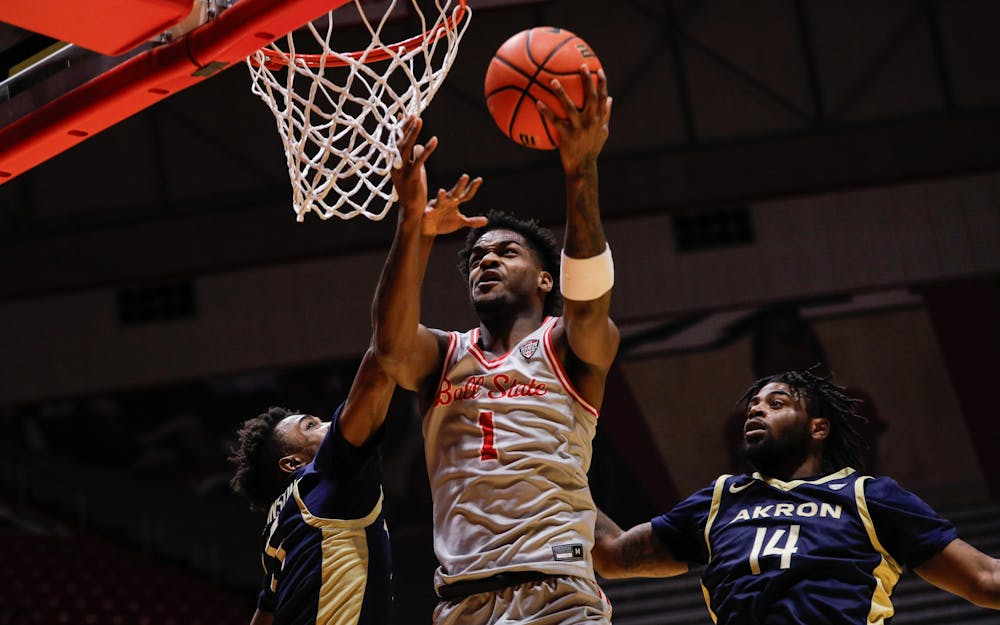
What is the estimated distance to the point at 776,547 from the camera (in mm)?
3723

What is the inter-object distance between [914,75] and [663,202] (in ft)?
10.6

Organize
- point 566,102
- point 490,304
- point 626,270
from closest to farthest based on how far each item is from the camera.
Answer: point 566,102 < point 490,304 < point 626,270

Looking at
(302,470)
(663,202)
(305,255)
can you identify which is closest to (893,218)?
(663,202)

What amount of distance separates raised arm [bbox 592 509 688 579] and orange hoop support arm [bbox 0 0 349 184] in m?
1.98

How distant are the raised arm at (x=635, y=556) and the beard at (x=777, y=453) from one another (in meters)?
0.44

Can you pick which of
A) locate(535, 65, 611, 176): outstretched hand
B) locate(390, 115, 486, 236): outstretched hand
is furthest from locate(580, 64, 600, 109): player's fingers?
locate(390, 115, 486, 236): outstretched hand

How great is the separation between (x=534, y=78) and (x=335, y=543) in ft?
5.72

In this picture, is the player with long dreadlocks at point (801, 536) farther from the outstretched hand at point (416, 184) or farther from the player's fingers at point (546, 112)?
the player's fingers at point (546, 112)

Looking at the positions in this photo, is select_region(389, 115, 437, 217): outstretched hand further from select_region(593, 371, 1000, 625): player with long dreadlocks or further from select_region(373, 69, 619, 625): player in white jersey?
select_region(593, 371, 1000, 625): player with long dreadlocks

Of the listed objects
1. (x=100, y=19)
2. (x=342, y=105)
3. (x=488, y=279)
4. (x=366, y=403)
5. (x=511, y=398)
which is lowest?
(x=511, y=398)

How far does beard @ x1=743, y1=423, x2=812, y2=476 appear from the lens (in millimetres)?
4004

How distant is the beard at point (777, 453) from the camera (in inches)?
158

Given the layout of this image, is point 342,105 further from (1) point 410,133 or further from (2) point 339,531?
(2) point 339,531

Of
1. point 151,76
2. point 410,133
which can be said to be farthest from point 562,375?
point 151,76
